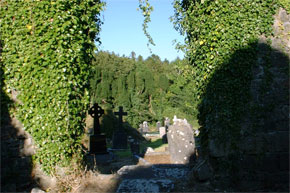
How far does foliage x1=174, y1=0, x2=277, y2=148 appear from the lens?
15.3ft

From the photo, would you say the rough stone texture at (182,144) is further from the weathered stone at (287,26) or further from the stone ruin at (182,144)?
the weathered stone at (287,26)

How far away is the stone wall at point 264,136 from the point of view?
4543mm

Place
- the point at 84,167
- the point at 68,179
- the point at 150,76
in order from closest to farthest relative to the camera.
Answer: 1. the point at 68,179
2. the point at 84,167
3. the point at 150,76

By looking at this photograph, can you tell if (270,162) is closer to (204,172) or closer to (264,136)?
(264,136)

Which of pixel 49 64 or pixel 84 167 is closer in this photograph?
pixel 49 64

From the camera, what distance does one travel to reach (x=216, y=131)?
468cm

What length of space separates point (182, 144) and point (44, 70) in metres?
5.76

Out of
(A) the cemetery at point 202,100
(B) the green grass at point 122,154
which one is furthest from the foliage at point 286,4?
(B) the green grass at point 122,154

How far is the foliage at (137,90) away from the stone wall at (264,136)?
1880 cm

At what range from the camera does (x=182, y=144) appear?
888 cm

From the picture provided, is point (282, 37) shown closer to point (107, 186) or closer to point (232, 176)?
point (232, 176)

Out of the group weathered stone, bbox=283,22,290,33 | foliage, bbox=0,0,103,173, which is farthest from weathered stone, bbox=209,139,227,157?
foliage, bbox=0,0,103,173

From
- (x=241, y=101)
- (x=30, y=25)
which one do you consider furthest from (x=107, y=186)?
(x=30, y=25)

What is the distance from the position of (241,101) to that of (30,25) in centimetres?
418
